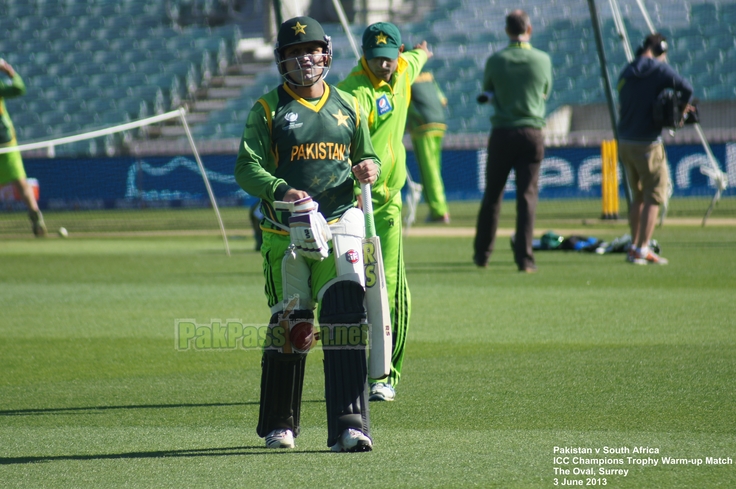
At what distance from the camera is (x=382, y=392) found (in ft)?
18.6

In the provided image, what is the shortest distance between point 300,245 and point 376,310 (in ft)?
1.63

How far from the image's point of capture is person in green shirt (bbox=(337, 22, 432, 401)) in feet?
19.5

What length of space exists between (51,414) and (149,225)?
14226 millimetres

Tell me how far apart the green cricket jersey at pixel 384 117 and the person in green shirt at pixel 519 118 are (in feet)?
14.8

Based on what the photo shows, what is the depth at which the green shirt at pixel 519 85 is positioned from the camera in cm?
1066

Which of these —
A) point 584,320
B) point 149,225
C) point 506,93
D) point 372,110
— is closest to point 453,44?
point 149,225

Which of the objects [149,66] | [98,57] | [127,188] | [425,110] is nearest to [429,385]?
[425,110]

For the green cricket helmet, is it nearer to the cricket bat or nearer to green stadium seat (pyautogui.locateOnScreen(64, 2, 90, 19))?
the cricket bat

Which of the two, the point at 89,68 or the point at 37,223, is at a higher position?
the point at 89,68

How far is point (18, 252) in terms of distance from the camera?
14.8m

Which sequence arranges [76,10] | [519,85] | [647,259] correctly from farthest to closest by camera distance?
[76,10], [647,259], [519,85]

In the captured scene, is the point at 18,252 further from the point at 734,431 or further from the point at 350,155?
the point at 734,431

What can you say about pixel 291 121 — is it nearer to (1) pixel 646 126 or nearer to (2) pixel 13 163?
(1) pixel 646 126

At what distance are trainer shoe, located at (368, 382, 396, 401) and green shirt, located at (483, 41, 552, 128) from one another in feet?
18.0
